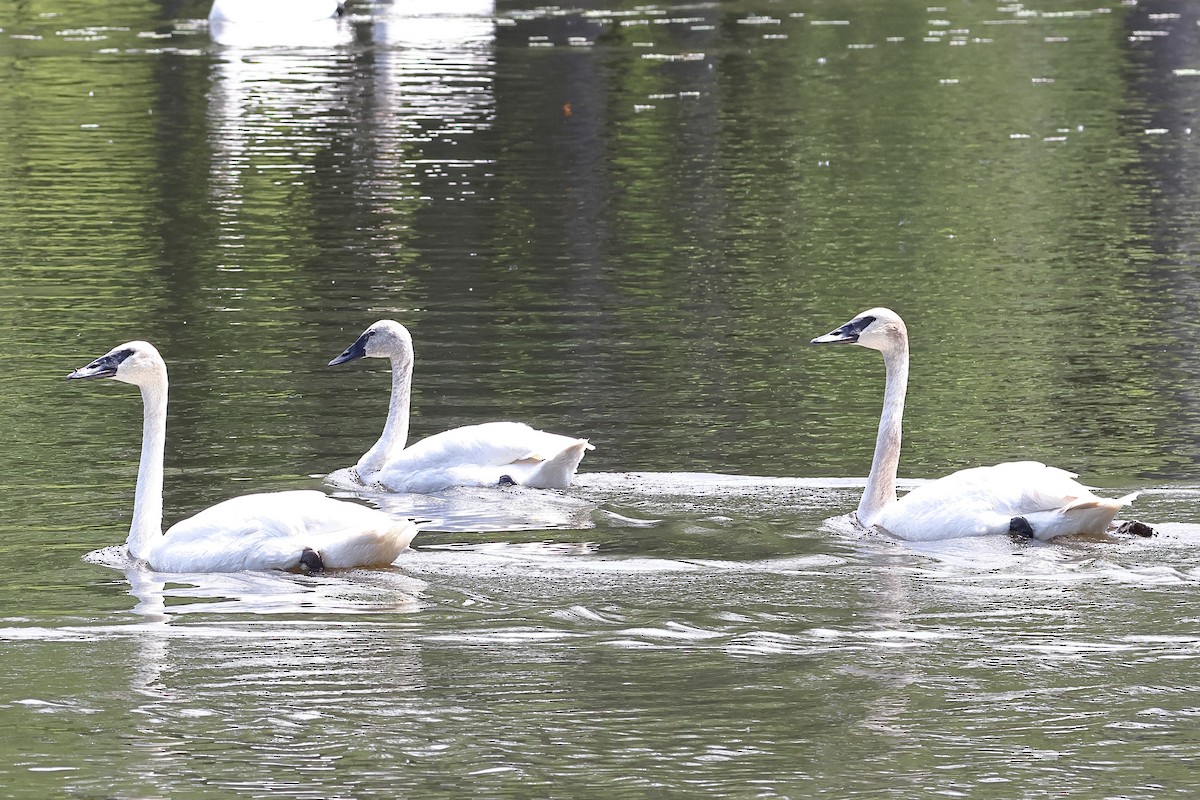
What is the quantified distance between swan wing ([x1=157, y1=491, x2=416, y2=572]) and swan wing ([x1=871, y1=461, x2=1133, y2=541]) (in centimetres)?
284

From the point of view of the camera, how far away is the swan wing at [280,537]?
10.6 metres

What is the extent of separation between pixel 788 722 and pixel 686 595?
192 cm

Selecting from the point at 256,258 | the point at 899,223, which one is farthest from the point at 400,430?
the point at 899,223

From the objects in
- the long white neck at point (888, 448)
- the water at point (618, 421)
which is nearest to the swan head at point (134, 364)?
the water at point (618, 421)

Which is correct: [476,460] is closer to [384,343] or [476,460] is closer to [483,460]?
A: [483,460]

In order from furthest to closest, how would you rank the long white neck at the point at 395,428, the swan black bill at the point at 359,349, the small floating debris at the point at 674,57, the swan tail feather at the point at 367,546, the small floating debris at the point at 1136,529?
the small floating debris at the point at 674,57 → the swan black bill at the point at 359,349 → the long white neck at the point at 395,428 → the small floating debris at the point at 1136,529 → the swan tail feather at the point at 367,546

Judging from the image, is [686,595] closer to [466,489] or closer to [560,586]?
[560,586]

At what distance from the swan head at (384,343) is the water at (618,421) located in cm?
67

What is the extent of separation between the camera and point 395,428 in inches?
530

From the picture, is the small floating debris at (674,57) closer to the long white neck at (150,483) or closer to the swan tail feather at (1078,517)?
the long white neck at (150,483)

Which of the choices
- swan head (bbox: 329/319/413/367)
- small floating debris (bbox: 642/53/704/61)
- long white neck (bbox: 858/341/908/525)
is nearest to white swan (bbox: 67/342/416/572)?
long white neck (bbox: 858/341/908/525)

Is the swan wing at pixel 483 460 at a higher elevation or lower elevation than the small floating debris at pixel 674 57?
lower

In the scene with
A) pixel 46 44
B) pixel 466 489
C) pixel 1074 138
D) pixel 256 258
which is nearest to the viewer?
pixel 466 489

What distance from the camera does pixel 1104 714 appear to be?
8.24 metres
